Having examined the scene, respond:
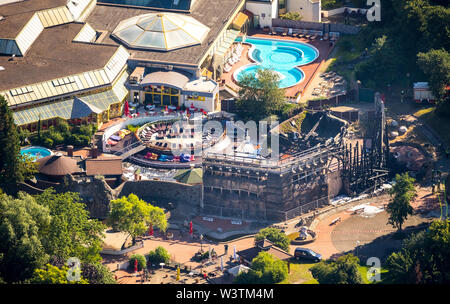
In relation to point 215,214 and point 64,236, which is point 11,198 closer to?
point 64,236

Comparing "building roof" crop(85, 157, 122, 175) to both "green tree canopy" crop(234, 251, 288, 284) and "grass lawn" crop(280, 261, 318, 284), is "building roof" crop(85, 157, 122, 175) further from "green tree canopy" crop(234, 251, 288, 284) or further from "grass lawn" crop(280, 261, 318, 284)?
"grass lawn" crop(280, 261, 318, 284)

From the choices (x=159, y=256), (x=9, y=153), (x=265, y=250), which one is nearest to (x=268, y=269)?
(x=265, y=250)

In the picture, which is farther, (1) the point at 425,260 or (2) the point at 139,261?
(2) the point at 139,261

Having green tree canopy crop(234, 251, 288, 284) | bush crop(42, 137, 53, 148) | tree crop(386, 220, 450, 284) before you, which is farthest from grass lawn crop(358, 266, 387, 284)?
bush crop(42, 137, 53, 148)

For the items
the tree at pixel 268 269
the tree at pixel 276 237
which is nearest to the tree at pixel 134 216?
the tree at pixel 276 237

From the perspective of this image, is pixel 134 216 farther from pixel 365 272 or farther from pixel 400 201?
pixel 400 201

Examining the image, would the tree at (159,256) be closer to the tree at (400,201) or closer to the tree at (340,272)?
the tree at (340,272)
